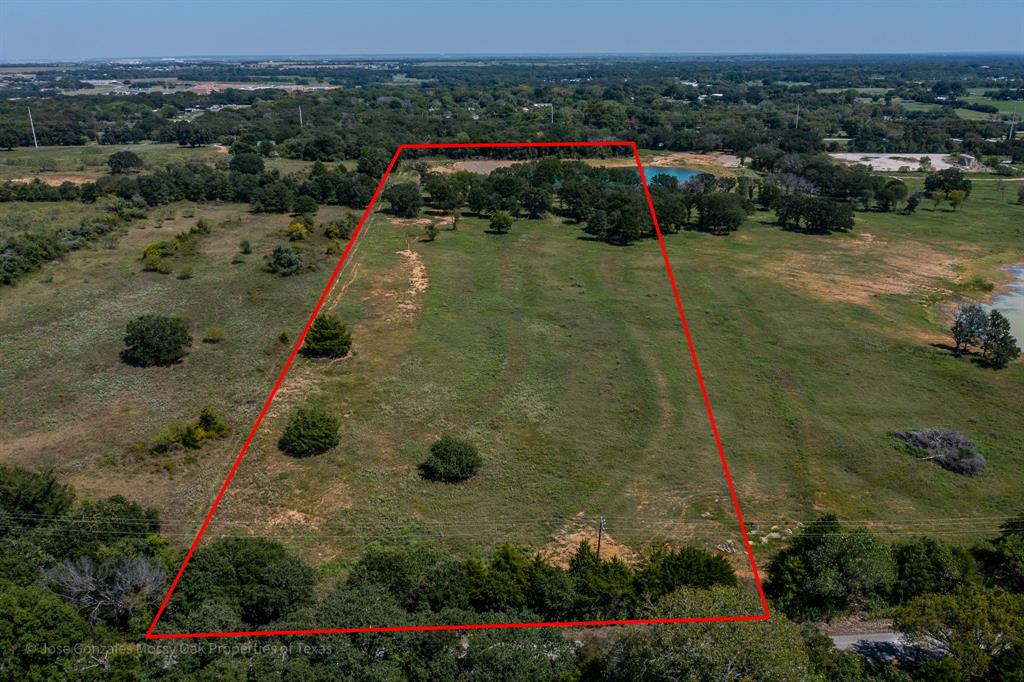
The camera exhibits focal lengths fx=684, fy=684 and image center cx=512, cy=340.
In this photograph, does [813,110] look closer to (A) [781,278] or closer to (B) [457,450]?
(A) [781,278]

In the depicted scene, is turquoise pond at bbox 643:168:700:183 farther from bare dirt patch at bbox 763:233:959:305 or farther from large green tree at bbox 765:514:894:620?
large green tree at bbox 765:514:894:620

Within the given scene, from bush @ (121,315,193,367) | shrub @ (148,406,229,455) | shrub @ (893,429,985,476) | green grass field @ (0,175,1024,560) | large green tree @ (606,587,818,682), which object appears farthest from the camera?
bush @ (121,315,193,367)

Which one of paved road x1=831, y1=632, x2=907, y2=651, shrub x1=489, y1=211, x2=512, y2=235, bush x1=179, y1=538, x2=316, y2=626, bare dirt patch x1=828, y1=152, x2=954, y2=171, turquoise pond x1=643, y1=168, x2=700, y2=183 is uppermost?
bare dirt patch x1=828, y1=152, x2=954, y2=171

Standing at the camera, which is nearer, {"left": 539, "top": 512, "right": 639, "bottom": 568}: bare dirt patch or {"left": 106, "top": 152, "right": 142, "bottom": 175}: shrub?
{"left": 539, "top": 512, "right": 639, "bottom": 568}: bare dirt patch

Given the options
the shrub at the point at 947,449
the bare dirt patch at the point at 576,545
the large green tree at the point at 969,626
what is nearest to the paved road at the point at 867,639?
the large green tree at the point at 969,626

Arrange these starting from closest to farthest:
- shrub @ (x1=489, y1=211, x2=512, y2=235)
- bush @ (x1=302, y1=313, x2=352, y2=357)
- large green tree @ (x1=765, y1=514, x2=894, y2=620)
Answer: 1. large green tree @ (x1=765, y1=514, x2=894, y2=620)
2. bush @ (x1=302, y1=313, x2=352, y2=357)
3. shrub @ (x1=489, y1=211, x2=512, y2=235)

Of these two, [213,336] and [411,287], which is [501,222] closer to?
[411,287]

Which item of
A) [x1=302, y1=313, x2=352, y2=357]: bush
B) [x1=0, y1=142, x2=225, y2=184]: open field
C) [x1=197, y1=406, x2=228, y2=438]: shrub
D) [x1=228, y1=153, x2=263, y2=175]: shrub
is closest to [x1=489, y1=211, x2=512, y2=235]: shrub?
[x1=302, y1=313, x2=352, y2=357]: bush
